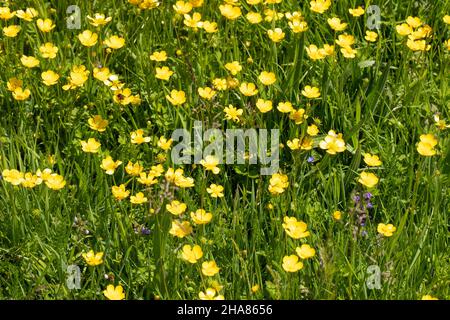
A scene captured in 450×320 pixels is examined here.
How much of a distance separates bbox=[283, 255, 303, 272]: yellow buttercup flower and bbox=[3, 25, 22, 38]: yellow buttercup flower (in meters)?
1.62

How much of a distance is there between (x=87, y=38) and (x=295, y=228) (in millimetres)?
1336

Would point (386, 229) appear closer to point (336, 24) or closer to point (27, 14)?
point (336, 24)

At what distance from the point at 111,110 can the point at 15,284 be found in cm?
98

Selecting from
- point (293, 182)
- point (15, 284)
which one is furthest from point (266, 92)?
point (15, 284)

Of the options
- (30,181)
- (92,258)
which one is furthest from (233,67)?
(92,258)

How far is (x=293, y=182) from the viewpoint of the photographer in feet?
10.8

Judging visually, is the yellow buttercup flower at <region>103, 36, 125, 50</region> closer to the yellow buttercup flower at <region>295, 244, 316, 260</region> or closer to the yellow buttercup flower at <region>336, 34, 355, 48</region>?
the yellow buttercup flower at <region>336, 34, 355, 48</region>

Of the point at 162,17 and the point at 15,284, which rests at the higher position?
the point at 162,17

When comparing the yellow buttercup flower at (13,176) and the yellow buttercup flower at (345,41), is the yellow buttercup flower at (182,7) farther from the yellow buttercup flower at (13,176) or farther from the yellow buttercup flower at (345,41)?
the yellow buttercup flower at (13,176)

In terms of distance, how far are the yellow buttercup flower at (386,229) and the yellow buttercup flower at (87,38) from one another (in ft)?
4.82

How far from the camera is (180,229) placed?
9.50 feet

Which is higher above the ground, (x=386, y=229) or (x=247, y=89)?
(x=247, y=89)

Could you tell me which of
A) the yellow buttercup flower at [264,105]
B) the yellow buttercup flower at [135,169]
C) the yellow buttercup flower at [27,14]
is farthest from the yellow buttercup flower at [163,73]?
the yellow buttercup flower at [27,14]

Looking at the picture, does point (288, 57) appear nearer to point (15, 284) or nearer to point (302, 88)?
point (302, 88)
